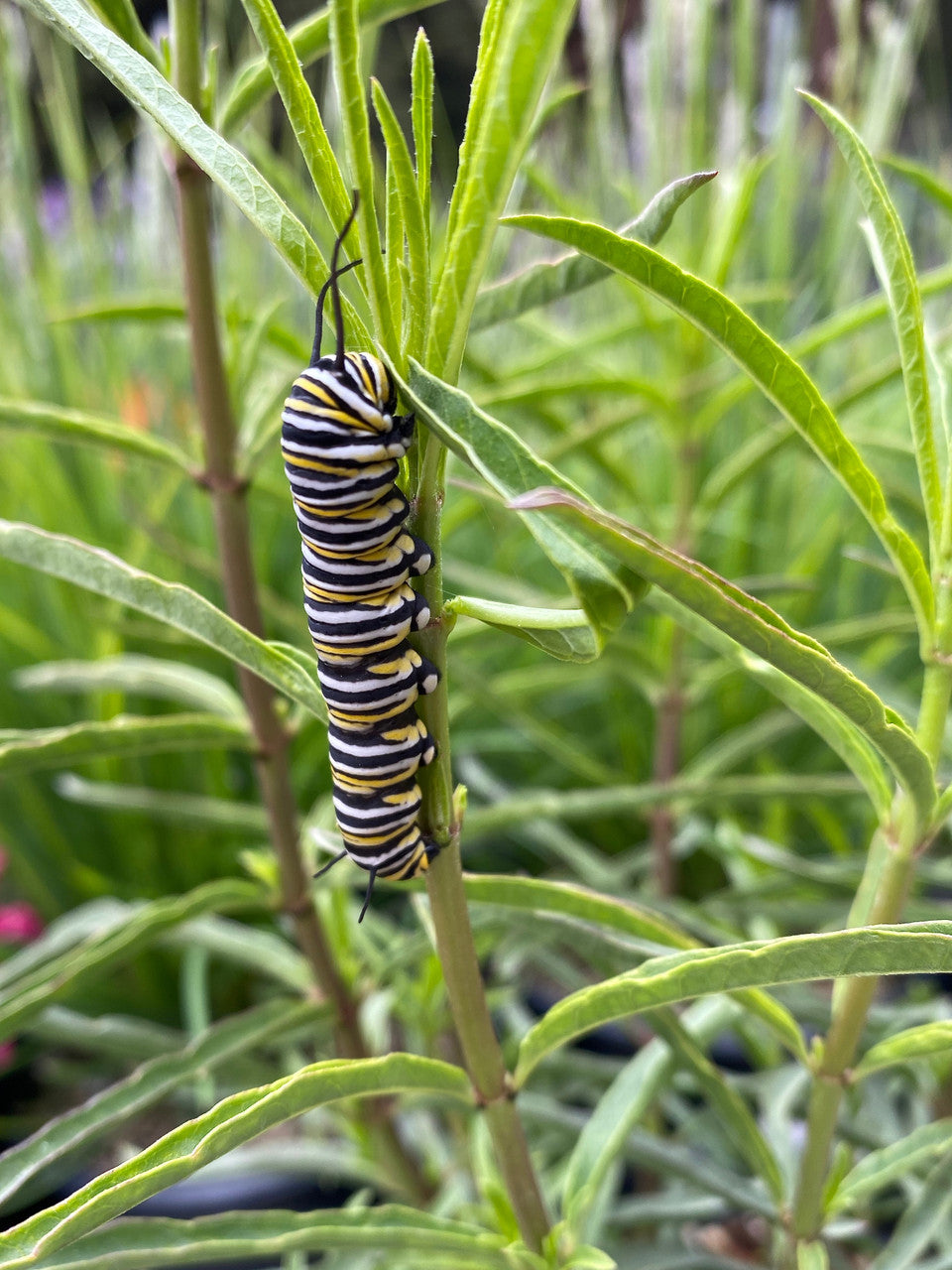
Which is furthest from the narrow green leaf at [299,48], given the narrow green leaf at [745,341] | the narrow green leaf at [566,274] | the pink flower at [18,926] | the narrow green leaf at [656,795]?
the pink flower at [18,926]

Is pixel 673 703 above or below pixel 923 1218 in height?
above

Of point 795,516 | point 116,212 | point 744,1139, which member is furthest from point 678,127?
point 744,1139

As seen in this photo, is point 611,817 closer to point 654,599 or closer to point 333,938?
point 333,938

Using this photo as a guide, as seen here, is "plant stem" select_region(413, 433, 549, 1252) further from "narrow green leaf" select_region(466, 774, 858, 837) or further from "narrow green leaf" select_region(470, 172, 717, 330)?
"narrow green leaf" select_region(466, 774, 858, 837)

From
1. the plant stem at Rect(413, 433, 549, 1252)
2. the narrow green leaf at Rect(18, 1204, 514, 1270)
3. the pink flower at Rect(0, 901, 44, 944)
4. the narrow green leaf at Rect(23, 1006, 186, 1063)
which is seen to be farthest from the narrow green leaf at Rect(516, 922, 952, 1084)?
the pink flower at Rect(0, 901, 44, 944)

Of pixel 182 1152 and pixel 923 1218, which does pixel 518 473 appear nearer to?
pixel 182 1152

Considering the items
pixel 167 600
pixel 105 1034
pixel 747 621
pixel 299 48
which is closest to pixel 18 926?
pixel 105 1034

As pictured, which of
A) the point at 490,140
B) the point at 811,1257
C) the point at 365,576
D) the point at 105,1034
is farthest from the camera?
the point at 105,1034
